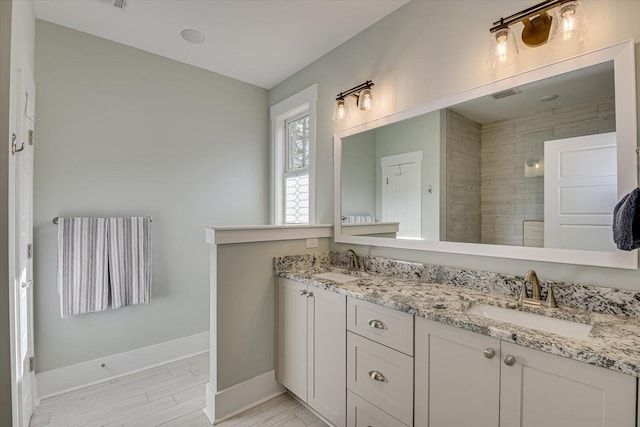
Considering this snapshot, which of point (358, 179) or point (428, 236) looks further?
point (358, 179)

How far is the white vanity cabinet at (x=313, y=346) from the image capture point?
175cm

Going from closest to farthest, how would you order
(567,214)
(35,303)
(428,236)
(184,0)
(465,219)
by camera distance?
(567,214), (465,219), (428,236), (184,0), (35,303)

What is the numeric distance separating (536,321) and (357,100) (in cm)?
180

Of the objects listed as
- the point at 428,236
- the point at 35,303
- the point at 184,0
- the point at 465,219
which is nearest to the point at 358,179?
the point at 428,236

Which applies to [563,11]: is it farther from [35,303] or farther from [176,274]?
[35,303]

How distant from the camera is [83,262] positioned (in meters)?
2.32

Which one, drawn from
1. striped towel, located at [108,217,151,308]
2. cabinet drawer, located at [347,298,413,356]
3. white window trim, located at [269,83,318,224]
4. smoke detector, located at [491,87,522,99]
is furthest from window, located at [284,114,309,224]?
smoke detector, located at [491,87,522,99]

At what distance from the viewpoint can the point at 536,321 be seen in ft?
4.19

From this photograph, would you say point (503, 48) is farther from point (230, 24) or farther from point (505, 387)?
point (230, 24)

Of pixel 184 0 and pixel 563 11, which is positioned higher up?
pixel 184 0

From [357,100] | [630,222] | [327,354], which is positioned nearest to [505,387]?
[630,222]

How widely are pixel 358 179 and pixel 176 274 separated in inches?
75.4

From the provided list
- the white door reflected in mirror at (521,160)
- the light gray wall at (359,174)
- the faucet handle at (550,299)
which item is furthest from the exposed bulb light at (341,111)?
the faucet handle at (550,299)

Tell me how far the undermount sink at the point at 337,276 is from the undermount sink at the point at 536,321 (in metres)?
0.80
